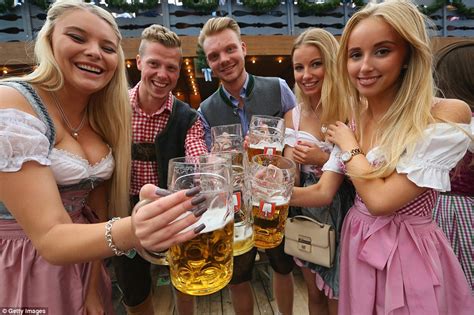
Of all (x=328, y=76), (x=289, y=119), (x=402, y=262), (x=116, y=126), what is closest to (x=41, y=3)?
(x=116, y=126)

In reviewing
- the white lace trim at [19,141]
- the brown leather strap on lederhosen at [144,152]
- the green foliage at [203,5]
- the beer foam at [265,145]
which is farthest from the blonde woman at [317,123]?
the green foliage at [203,5]

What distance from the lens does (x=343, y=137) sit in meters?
1.13

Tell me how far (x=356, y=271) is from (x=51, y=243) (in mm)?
1087

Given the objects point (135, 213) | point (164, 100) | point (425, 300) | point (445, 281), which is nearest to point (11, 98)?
point (135, 213)

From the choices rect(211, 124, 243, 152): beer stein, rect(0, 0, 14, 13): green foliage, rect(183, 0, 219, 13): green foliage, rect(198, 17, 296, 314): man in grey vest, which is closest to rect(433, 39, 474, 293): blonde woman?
rect(198, 17, 296, 314): man in grey vest

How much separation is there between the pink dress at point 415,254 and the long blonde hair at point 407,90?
41mm

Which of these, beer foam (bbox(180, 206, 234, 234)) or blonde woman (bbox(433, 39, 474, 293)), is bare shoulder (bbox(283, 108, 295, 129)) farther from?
beer foam (bbox(180, 206, 234, 234))

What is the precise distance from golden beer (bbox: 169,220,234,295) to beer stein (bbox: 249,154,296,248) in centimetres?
17

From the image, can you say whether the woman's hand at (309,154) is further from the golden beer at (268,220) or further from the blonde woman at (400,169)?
the golden beer at (268,220)

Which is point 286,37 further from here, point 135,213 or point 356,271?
point 135,213

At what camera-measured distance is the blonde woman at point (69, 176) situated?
655 mm

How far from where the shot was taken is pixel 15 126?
2.39 feet

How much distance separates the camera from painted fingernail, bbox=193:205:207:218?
19.0 inches

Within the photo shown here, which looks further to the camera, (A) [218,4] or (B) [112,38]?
(A) [218,4]
